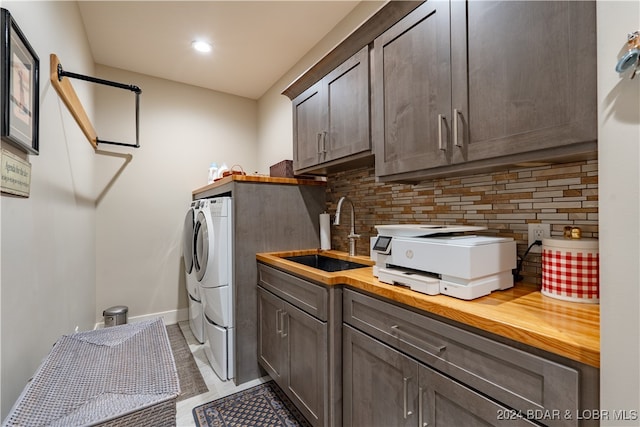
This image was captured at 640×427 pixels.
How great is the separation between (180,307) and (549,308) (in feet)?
Answer: 11.2

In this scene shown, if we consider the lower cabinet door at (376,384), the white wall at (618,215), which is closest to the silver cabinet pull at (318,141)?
the lower cabinet door at (376,384)

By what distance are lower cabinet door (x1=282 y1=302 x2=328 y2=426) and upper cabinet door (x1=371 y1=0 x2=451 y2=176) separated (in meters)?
0.92

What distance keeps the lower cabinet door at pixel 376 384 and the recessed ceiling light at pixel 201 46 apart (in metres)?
2.58

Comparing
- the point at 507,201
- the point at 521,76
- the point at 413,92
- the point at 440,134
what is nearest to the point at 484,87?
the point at 521,76

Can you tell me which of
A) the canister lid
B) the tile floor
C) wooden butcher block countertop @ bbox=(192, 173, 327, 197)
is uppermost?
wooden butcher block countertop @ bbox=(192, 173, 327, 197)

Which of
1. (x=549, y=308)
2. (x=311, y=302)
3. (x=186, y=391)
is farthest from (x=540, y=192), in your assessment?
(x=186, y=391)

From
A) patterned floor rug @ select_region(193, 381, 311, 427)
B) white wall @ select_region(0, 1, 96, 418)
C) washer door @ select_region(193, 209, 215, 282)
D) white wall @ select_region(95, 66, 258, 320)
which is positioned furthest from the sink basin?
white wall @ select_region(95, 66, 258, 320)

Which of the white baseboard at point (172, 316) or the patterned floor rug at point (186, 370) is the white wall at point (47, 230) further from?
the white baseboard at point (172, 316)

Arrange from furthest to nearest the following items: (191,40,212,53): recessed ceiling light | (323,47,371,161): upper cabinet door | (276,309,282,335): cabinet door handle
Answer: (191,40,212,53): recessed ceiling light < (276,309,282,335): cabinet door handle < (323,47,371,161): upper cabinet door

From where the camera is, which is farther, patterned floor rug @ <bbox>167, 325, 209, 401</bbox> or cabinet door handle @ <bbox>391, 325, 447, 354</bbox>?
patterned floor rug @ <bbox>167, 325, 209, 401</bbox>

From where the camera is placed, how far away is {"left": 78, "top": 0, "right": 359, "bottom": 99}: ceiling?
6.96 feet

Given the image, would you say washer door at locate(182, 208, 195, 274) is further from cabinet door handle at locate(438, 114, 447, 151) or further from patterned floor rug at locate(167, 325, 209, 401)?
cabinet door handle at locate(438, 114, 447, 151)

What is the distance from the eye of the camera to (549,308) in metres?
0.95

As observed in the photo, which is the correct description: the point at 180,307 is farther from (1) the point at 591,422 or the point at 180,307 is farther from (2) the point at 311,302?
(1) the point at 591,422
